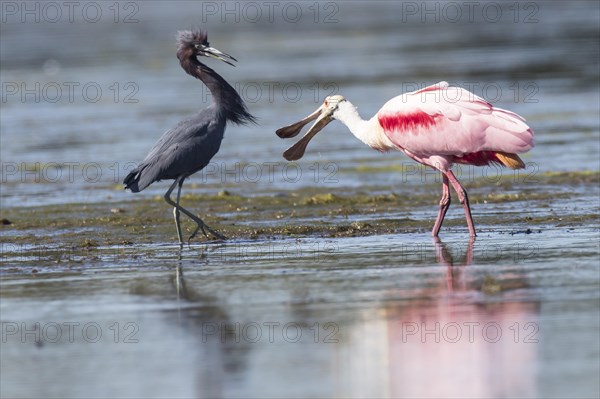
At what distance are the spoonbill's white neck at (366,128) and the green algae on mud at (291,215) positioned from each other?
75 centimetres

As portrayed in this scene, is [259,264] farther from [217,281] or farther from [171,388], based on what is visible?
[171,388]

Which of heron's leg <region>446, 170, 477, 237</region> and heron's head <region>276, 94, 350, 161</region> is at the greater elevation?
heron's head <region>276, 94, 350, 161</region>

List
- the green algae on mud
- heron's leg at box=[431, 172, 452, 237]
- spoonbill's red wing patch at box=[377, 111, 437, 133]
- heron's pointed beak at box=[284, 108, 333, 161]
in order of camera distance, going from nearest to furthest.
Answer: heron's leg at box=[431, 172, 452, 237], spoonbill's red wing patch at box=[377, 111, 437, 133], the green algae on mud, heron's pointed beak at box=[284, 108, 333, 161]

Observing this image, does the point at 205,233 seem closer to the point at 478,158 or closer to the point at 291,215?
the point at 291,215

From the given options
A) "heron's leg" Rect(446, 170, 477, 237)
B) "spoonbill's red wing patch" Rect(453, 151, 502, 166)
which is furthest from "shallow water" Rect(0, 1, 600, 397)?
"spoonbill's red wing patch" Rect(453, 151, 502, 166)

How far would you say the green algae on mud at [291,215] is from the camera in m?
11.8

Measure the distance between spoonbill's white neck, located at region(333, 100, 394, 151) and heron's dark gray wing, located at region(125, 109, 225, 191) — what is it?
47.5 inches

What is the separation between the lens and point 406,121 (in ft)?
37.0

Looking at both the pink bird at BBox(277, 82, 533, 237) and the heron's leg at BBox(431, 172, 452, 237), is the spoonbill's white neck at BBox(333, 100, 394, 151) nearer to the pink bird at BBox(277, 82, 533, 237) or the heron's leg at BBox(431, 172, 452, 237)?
the pink bird at BBox(277, 82, 533, 237)

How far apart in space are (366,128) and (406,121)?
0.53 metres

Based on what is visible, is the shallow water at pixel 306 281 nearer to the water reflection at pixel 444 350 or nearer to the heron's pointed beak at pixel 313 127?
the water reflection at pixel 444 350

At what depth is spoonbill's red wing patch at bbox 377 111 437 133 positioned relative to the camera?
11.2 metres

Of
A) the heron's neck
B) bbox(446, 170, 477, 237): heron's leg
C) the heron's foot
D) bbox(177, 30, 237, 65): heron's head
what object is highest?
bbox(177, 30, 237, 65): heron's head

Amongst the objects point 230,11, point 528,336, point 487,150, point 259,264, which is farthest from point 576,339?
point 230,11
